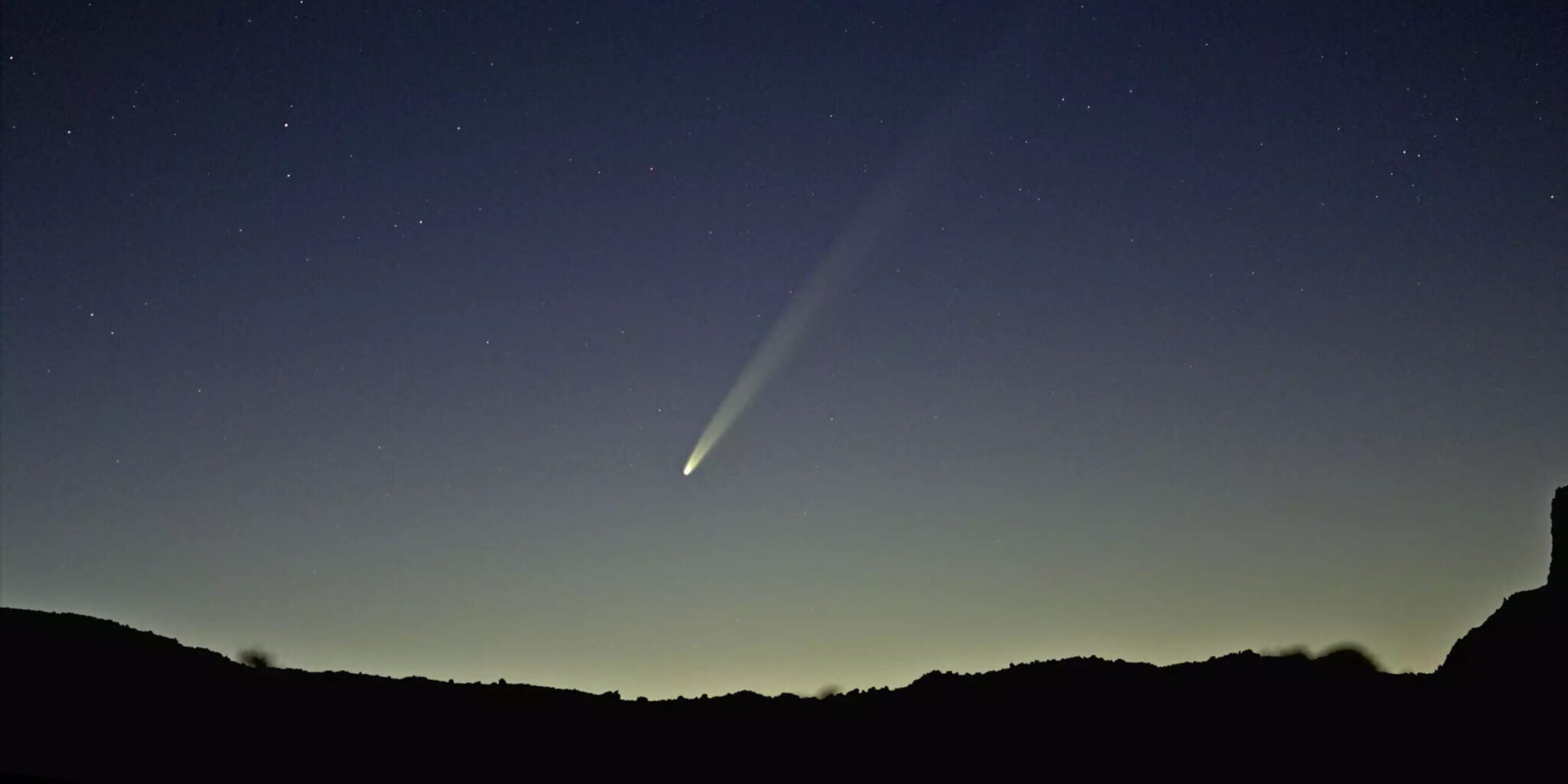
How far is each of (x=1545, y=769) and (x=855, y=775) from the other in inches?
616

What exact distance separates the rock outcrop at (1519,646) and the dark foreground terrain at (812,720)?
6cm

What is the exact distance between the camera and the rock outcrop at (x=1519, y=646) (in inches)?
1308

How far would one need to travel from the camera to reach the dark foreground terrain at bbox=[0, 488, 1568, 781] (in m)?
31.1

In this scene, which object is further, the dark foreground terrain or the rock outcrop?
the rock outcrop

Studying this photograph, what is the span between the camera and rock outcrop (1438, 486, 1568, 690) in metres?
33.2

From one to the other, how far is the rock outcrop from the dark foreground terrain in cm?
6

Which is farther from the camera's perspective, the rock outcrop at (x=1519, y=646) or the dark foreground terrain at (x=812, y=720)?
the rock outcrop at (x=1519, y=646)

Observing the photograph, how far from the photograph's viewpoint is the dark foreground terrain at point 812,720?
3109cm

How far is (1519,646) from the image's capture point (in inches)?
1348

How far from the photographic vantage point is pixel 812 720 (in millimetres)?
34188

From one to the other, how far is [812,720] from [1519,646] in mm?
17904

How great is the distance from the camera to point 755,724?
111 feet

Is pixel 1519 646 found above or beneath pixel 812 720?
above

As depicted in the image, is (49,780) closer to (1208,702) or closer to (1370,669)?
(1208,702)
